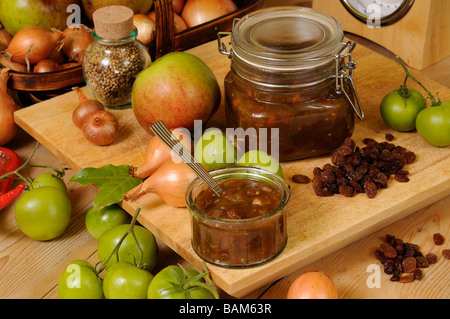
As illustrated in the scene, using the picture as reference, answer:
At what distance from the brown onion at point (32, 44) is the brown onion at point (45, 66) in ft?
0.06

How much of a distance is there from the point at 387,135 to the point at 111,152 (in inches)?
22.5

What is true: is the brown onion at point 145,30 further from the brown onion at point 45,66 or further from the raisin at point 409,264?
the raisin at point 409,264

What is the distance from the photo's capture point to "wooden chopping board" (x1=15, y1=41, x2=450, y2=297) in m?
1.12

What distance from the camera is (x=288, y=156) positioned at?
1.32 meters

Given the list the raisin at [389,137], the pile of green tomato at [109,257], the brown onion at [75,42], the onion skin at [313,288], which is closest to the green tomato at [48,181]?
the pile of green tomato at [109,257]

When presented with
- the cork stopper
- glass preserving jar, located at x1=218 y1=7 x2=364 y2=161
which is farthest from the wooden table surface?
the cork stopper

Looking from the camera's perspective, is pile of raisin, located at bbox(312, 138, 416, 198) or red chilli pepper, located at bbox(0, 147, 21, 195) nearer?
pile of raisin, located at bbox(312, 138, 416, 198)

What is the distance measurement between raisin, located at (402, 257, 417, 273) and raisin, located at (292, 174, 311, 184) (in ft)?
0.77

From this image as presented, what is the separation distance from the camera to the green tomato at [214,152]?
4.06 ft

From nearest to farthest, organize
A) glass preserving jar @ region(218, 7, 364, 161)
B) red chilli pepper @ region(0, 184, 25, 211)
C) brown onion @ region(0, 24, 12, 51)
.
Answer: glass preserving jar @ region(218, 7, 364, 161) → red chilli pepper @ region(0, 184, 25, 211) → brown onion @ region(0, 24, 12, 51)

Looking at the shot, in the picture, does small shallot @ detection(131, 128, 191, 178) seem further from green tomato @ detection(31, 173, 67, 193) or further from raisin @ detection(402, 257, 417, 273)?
raisin @ detection(402, 257, 417, 273)

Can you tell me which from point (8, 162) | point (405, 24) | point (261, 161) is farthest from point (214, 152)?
point (405, 24)
